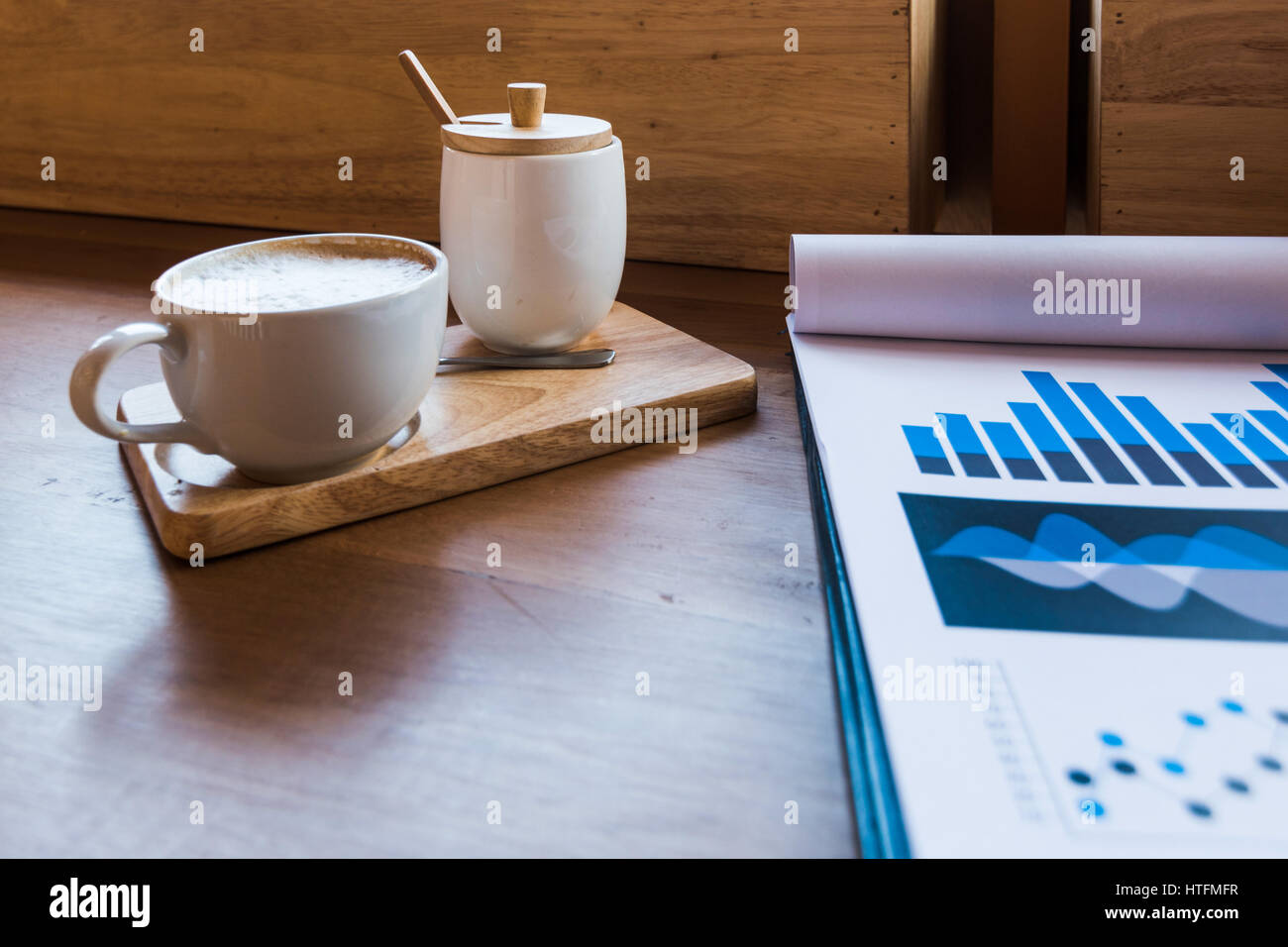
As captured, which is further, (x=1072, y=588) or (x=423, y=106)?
(x=423, y=106)

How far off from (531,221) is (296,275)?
0.49 feet

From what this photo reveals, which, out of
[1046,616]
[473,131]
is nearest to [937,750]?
[1046,616]

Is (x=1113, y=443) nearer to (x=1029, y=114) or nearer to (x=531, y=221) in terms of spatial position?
(x=531, y=221)

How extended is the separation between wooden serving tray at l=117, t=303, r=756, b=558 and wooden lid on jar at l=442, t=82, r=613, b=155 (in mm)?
135

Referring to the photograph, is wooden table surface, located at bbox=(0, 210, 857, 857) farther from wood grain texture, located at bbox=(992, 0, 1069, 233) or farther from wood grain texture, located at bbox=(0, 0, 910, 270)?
wood grain texture, located at bbox=(992, 0, 1069, 233)

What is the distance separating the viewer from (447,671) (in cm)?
42

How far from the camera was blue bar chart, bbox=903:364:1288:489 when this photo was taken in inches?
19.9

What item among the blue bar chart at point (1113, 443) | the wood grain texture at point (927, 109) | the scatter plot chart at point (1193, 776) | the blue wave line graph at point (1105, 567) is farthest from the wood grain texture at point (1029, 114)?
the scatter plot chart at point (1193, 776)

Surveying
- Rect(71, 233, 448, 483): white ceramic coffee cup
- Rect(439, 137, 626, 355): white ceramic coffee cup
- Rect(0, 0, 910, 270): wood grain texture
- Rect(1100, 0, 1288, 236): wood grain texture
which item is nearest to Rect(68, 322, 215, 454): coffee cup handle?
Rect(71, 233, 448, 483): white ceramic coffee cup

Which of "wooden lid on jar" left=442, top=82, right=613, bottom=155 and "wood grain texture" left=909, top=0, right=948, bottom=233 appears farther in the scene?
"wood grain texture" left=909, top=0, right=948, bottom=233

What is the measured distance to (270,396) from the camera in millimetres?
499

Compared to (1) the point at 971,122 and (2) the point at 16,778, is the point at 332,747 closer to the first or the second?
(2) the point at 16,778

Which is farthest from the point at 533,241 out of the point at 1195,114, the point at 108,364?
the point at 1195,114
